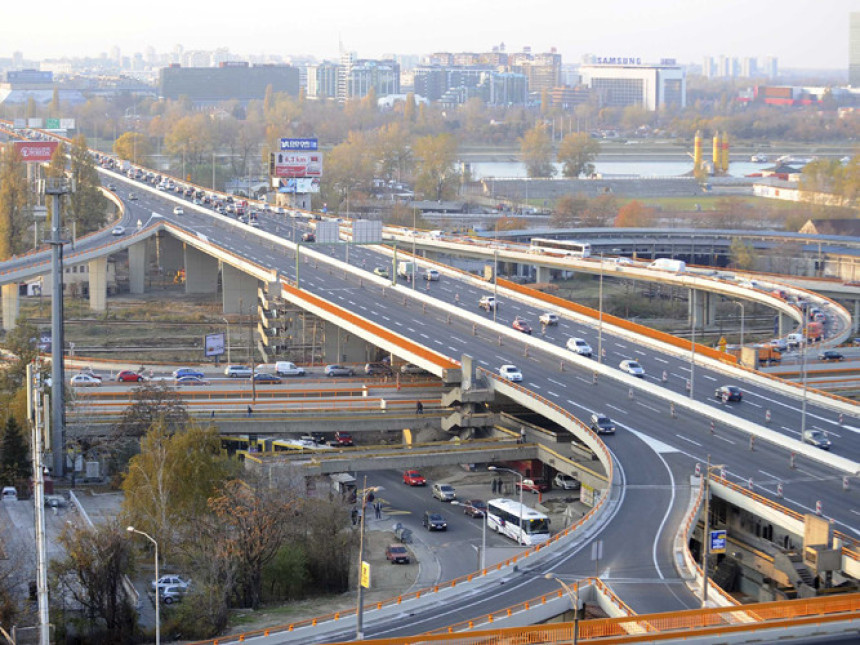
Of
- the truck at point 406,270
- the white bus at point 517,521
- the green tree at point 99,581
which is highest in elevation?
the truck at point 406,270

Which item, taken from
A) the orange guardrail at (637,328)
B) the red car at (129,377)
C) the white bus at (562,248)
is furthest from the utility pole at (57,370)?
the white bus at (562,248)

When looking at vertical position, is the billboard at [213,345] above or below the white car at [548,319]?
below

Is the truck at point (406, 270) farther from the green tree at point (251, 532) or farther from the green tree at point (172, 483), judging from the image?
the green tree at point (251, 532)

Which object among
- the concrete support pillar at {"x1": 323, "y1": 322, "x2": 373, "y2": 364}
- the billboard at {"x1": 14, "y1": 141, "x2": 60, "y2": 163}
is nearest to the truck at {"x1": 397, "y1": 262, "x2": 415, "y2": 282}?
the concrete support pillar at {"x1": 323, "y1": 322, "x2": 373, "y2": 364}

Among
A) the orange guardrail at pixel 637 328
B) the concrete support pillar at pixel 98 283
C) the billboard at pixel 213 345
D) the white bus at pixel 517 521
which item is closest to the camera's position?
the white bus at pixel 517 521

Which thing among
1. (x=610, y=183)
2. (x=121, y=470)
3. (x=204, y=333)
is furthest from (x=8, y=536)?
(x=610, y=183)

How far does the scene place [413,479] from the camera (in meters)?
40.9

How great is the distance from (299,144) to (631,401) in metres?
64.2

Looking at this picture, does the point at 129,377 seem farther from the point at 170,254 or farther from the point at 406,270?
the point at 170,254

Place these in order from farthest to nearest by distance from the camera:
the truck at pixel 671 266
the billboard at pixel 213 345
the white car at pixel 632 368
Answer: the truck at pixel 671 266 < the billboard at pixel 213 345 < the white car at pixel 632 368

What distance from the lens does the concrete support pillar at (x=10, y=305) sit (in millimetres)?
65250

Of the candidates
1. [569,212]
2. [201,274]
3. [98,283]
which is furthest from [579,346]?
[569,212]

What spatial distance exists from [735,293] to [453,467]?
27.3m

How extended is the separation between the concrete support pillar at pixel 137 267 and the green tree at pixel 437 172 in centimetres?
4763
